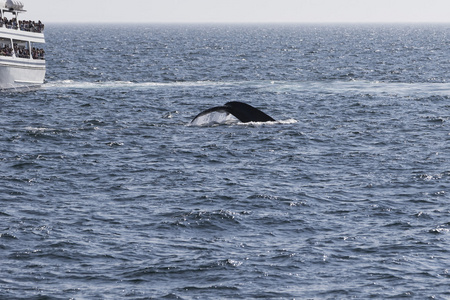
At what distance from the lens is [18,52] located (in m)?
74.7

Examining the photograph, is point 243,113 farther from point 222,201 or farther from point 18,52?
point 18,52

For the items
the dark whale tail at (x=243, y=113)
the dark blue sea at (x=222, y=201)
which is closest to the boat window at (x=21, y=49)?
the dark blue sea at (x=222, y=201)

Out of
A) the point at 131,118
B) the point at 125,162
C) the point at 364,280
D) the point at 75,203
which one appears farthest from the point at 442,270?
the point at 131,118

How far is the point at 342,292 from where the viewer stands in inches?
910

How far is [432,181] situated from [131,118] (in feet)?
86.7

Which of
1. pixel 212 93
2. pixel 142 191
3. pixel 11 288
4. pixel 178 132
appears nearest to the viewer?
pixel 11 288

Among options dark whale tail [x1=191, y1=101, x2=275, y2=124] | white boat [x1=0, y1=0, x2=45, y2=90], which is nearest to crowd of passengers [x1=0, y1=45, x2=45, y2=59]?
white boat [x1=0, y1=0, x2=45, y2=90]

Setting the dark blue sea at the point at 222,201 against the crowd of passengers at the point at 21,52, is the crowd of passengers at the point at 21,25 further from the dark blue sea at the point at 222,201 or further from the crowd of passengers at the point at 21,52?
the dark blue sea at the point at 222,201

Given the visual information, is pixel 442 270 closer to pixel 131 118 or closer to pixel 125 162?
pixel 125 162

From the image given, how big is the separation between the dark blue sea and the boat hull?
6.47 meters

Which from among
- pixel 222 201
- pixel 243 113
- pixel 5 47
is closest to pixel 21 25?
pixel 5 47

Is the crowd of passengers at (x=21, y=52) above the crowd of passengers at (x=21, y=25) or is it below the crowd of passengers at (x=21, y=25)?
below

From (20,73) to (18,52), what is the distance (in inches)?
77.0

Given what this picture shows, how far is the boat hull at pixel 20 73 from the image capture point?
72.6m
